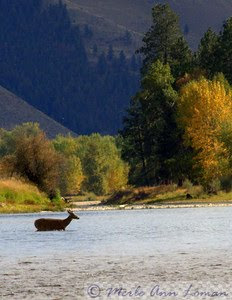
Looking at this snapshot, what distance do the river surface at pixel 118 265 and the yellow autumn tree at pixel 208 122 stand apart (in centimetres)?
6119

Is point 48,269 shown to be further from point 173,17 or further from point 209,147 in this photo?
point 173,17

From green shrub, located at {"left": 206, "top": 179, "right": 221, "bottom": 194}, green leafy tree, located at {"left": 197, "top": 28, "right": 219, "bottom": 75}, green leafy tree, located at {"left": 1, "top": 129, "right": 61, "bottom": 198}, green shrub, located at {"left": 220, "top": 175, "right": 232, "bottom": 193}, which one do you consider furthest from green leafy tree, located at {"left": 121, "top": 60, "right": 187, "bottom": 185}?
green leafy tree, located at {"left": 1, "top": 129, "right": 61, "bottom": 198}

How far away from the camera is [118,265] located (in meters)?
33.0

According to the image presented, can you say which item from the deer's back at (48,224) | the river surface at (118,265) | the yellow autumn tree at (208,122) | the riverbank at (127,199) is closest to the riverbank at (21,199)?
the riverbank at (127,199)

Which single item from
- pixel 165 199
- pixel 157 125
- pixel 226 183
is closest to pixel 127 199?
pixel 157 125

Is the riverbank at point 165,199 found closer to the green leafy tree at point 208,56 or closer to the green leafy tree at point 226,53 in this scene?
the green leafy tree at point 208,56

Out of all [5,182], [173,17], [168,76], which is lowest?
[5,182]

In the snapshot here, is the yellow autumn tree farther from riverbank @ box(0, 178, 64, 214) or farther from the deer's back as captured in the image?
the deer's back

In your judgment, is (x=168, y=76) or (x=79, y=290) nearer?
(x=79, y=290)

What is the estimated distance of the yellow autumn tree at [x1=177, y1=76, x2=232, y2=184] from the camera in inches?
4500

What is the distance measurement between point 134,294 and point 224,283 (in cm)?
279

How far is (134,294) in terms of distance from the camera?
25094mm

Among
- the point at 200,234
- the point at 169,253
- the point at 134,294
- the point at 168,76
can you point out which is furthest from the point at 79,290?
the point at 168,76

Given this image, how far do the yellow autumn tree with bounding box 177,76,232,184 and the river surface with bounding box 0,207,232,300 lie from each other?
61.2 m
